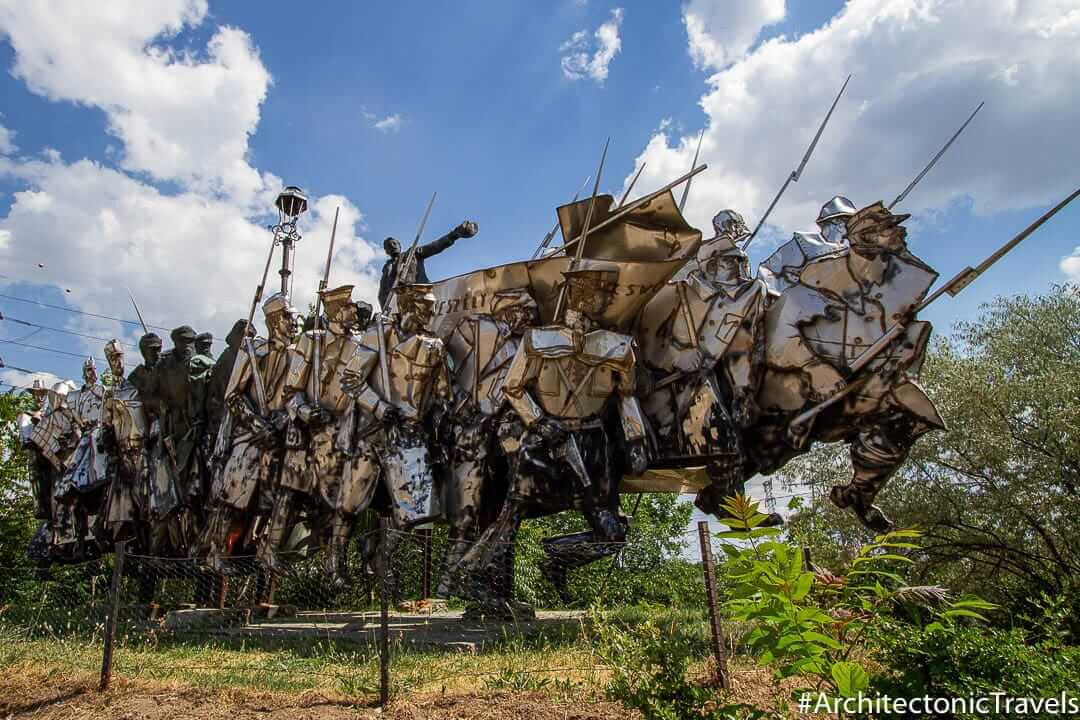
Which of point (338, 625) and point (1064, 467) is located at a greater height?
point (1064, 467)

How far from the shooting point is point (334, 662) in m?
5.98

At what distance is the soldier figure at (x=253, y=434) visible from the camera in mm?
9406

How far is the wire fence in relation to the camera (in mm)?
5188

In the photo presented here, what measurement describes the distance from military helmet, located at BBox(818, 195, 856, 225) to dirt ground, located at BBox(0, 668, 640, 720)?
19.4 ft

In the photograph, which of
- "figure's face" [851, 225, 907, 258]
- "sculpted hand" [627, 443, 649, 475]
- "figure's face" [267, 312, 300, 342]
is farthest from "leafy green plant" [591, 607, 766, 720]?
"figure's face" [267, 312, 300, 342]

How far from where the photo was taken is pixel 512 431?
7.54 metres

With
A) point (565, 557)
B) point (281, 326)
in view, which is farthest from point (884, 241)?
point (281, 326)

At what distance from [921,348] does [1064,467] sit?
5243mm

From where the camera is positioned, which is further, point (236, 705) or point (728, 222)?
point (728, 222)

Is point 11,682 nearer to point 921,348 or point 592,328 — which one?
point 592,328

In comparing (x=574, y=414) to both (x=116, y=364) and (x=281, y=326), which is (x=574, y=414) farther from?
(x=116, y=364)

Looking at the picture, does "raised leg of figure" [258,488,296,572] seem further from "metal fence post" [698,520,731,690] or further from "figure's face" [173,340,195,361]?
"metal fence post" [698,520,731,690]

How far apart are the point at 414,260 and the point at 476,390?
2.83m

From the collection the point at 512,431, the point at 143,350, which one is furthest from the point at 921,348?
the point at 143,350
